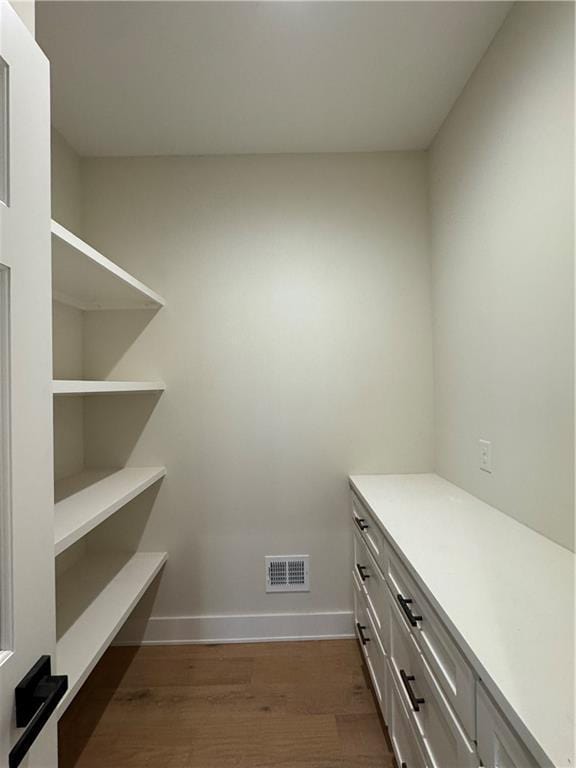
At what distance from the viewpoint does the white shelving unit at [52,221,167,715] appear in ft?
4.19

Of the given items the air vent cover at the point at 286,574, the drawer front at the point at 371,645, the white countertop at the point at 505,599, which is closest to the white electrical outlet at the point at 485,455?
the white countertop at the point at 505,599

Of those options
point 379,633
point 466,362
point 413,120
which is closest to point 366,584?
point 379,633

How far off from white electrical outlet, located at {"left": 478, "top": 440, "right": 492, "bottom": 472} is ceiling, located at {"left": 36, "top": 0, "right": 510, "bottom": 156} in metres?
1.57

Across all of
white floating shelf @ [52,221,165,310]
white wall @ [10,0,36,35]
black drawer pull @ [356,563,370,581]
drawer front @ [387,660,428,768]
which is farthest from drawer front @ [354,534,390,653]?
white wall @ [10,0,36,35]

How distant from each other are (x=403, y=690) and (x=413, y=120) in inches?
95.1

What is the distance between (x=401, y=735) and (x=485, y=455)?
1035 millimetres

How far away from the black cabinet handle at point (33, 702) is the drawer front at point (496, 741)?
0.73 metres

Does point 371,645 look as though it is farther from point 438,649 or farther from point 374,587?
point 438,649

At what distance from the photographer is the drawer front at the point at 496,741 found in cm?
63

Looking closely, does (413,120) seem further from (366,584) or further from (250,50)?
(366,584)

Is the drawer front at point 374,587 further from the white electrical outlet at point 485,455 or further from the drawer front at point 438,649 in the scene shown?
the white electrical outlet at point 485,455

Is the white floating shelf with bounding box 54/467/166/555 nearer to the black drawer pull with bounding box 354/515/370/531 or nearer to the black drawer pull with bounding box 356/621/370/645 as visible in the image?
A: the black drawer pull with bounding box 354/515/370/531

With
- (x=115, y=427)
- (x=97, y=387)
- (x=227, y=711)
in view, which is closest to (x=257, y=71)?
(x=97, y=387)

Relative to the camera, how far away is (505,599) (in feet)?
3.01
